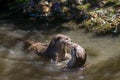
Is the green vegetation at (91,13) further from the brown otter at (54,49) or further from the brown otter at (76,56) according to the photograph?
the brown otter at (76,56)

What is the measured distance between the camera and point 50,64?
1083 cm

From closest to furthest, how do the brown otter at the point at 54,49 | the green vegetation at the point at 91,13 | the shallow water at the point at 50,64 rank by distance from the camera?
the shallow water at the point at 50,64, the brown otter at the point at 54,49, the green vegetation at the point at 91,13

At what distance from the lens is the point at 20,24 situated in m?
14.8

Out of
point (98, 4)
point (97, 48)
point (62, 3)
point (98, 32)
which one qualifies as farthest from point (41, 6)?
point (97, 48)

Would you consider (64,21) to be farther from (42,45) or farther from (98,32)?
(42,45)

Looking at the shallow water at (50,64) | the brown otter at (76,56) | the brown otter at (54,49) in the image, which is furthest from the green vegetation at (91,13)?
the brown otter at (76,56)

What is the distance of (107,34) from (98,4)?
8.50 feet

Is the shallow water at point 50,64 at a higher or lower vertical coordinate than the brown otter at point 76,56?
lower

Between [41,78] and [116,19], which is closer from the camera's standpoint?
[41,78]

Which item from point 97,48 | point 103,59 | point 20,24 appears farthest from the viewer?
point 20,24

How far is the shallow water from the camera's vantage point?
9.75 m

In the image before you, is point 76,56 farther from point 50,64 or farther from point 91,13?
point 91,13

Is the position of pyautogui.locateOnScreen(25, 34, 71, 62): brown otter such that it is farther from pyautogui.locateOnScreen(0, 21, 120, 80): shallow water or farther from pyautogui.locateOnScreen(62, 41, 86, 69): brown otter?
pyautogui.locateOnScreen(62, 41, 86, 69): brown otter

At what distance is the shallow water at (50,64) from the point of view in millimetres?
9750
